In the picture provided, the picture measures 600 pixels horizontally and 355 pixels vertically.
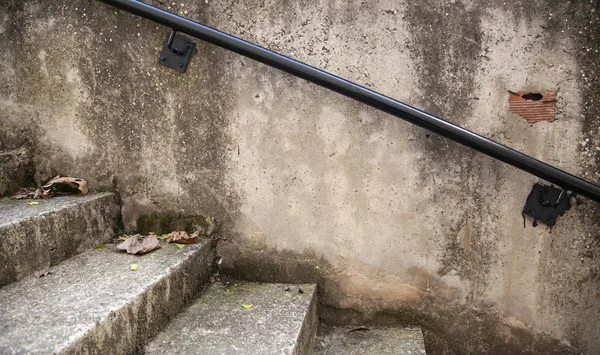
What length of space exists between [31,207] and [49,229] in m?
0.18

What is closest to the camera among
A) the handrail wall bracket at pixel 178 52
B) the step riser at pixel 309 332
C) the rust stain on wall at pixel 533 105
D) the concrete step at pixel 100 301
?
the concrete step at pixel 100 301

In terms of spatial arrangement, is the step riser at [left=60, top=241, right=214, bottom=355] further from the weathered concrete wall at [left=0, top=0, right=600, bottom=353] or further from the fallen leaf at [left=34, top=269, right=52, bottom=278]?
the fallen leaf at [left=34, top=269, right=52, bottom=278]

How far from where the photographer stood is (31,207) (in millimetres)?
1947

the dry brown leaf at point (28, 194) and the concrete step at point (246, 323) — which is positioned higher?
the dry brown leaf at point (28, 194)

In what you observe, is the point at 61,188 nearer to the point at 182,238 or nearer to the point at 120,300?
the point at 182,238

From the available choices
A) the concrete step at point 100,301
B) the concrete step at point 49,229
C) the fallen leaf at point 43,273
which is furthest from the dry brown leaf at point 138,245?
the fallen leaf at point 43,273

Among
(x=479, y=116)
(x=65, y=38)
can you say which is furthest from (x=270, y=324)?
(x=65, y=38)

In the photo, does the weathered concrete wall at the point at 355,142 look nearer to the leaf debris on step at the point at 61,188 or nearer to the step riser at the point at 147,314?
the leaf debris on step at the point at 61,188

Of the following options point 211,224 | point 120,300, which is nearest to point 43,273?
point 120,300

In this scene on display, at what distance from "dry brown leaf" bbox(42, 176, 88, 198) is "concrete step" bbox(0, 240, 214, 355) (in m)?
0.37

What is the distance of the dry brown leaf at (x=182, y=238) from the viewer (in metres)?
2.17

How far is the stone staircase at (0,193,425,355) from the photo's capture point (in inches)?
56.2

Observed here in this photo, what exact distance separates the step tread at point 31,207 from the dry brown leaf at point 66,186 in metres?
0.06

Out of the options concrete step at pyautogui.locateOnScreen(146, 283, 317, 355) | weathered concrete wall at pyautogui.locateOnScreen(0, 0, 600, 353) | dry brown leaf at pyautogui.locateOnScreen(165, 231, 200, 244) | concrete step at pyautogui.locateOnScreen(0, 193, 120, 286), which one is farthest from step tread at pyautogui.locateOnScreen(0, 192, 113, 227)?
concrete step at pyautogui.locateOnScreen(146, 283, 317, 355)
